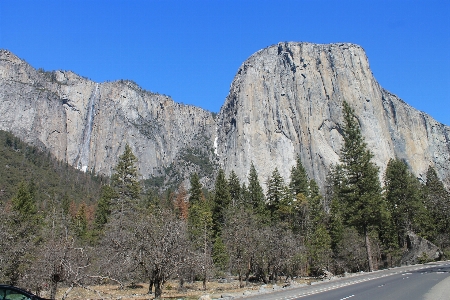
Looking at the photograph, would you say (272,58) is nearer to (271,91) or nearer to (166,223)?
(271,91)

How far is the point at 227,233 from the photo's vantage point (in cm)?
3459

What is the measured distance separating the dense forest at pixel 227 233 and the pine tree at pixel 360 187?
0.30ft

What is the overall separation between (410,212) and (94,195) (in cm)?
11348

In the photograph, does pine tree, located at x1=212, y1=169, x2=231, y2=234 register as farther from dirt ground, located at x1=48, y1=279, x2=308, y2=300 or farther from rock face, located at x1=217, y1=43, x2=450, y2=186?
rock face, located at x1=217, y1=43, x2=450, y2=186

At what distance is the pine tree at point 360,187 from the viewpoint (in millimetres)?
32500

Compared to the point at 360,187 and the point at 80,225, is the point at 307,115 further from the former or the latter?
the point at 360,187

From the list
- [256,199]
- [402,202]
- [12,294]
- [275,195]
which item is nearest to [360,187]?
[402,202]

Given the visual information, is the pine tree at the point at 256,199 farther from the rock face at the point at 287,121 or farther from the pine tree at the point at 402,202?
the rock face at the point at 287,121

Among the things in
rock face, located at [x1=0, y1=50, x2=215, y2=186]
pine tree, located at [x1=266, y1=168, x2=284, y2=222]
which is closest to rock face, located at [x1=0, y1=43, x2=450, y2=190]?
rock face, located at [x1=0, y1=50, x2=215, y2=186]

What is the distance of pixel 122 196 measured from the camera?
40.3 m

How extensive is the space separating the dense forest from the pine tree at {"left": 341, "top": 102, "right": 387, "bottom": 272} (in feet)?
0.30

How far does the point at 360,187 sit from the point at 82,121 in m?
183

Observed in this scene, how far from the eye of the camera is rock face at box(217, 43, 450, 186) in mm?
117750

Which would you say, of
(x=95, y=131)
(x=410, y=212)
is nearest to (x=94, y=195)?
(x=95, y=131)
